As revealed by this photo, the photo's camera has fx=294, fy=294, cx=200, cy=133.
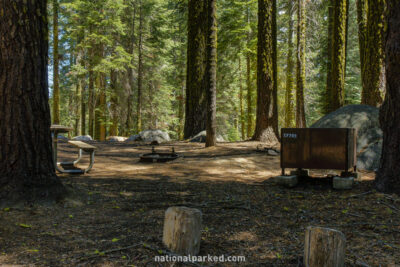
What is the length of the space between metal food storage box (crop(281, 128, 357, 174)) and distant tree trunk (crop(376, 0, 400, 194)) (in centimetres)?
76

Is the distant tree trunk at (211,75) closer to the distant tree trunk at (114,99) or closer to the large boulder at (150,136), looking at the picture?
the large boulder at (150,136)

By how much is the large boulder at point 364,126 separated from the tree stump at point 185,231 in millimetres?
5795

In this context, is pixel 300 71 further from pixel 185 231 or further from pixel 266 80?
pixel 185 231

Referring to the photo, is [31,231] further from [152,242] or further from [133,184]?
[133,184]

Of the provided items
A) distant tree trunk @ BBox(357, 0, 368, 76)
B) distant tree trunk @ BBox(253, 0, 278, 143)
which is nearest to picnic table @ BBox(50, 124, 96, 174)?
distant tree trunk @ BBox(253, 0, 278, 143)

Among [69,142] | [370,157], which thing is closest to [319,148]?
[370,157]

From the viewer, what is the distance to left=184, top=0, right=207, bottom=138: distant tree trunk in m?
13.9

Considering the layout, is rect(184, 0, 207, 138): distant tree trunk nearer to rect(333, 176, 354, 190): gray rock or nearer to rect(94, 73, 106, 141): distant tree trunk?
rect(333, 176, 354, 190): gray rock

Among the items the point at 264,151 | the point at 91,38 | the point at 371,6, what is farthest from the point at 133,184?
the point at 91,38

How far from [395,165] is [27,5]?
5918 mm

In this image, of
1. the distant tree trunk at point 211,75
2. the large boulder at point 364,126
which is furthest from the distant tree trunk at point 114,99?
the large boulder at point 364,126

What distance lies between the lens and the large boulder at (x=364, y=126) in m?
7.18

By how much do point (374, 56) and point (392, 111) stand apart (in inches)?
222

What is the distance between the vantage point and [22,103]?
13.3 ft
